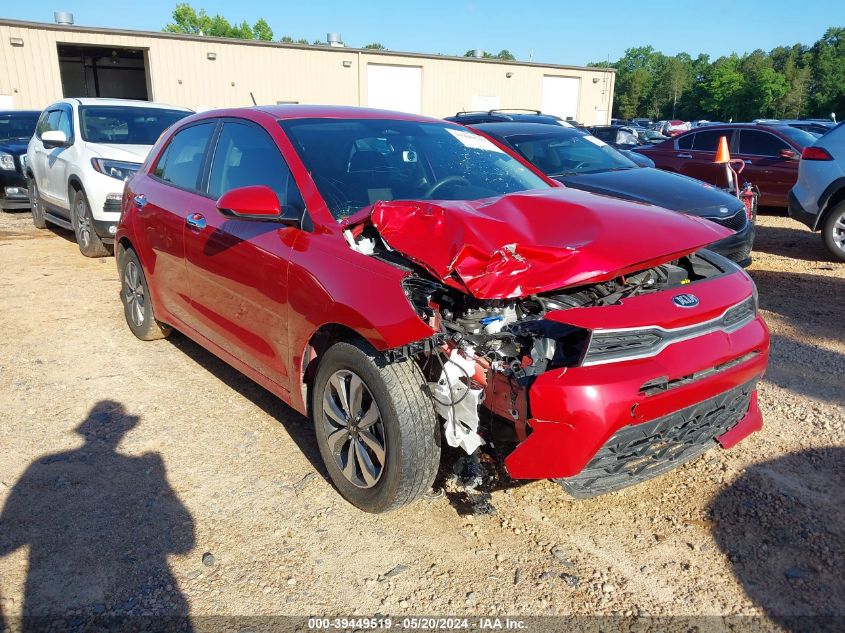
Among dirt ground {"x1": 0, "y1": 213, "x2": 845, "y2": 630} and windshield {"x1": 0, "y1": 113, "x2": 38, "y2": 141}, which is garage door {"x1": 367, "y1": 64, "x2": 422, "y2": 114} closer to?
windshield {"x1": 0, "y1": 113, "x2": 38, "y2": 141}

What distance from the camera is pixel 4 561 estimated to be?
9.19ft

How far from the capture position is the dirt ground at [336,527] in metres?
2.59

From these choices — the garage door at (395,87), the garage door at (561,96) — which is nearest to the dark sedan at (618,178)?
the garage door at (395,87)

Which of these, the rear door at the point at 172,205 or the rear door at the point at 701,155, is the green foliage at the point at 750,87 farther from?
the rear door at the point at 172,205

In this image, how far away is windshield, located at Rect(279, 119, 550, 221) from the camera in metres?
3.43

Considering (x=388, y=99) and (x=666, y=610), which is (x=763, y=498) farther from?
(x=388, y=99)

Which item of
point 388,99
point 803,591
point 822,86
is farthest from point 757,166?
point 822,86

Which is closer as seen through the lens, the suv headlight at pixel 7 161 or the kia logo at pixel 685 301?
the kia logo at pixel 685 301

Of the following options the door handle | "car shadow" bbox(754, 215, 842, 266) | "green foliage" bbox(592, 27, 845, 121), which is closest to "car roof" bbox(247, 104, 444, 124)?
the door handle

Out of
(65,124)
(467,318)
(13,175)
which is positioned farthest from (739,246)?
(13,175)

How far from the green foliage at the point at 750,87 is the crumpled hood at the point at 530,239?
74229mm

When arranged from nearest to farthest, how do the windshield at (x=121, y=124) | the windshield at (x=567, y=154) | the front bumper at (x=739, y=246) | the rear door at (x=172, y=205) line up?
the rear door at (x=172, y=205) < the front bumper at (x=739, y=246) < the windshield at (x=567, y=154) < the windshield at (x=121, y=124)

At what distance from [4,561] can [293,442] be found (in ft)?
4.74

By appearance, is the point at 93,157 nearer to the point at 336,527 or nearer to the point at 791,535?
the point at 336,527
